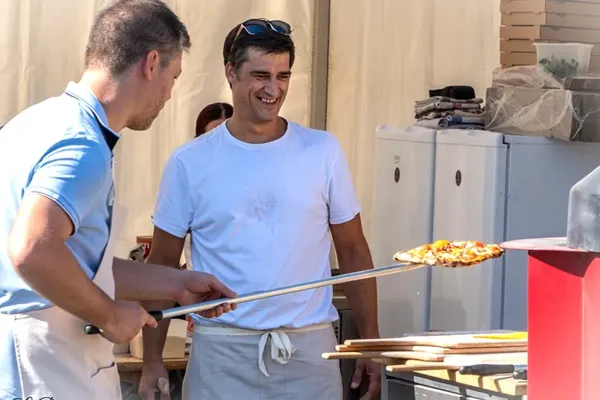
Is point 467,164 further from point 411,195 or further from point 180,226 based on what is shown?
point 180,226

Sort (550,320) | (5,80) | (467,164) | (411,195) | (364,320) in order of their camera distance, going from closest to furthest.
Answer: (550,320)
(364,320)
(467,164)
(411,195)
(5,80)

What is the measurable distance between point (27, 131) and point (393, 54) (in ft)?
10.2

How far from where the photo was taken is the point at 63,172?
7.91ft

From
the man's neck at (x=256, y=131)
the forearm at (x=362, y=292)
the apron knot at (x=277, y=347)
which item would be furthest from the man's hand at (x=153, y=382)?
the man's neck at (x=256, y=131)

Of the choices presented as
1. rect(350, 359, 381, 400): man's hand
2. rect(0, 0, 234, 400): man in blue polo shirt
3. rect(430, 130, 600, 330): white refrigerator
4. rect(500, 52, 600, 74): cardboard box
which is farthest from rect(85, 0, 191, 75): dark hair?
rect(500, 52, 600, 74): cardboard box

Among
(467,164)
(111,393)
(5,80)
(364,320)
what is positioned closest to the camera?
(111,393)

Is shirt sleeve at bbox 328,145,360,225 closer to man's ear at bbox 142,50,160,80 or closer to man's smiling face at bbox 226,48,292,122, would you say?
man's smiling face at bbox 226,48,292,122

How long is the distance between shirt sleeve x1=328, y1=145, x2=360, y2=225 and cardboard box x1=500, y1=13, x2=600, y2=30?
1.35m

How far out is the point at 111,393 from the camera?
2.82m

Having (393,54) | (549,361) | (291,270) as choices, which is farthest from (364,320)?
(393,54)

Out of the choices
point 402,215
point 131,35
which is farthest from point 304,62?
point 131,35

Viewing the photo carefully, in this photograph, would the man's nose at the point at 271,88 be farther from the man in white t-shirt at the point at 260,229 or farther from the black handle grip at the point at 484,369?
the black handle grip at the point at 484,369

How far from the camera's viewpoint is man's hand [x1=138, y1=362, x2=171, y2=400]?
12.0 feet

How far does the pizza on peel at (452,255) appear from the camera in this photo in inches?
116
